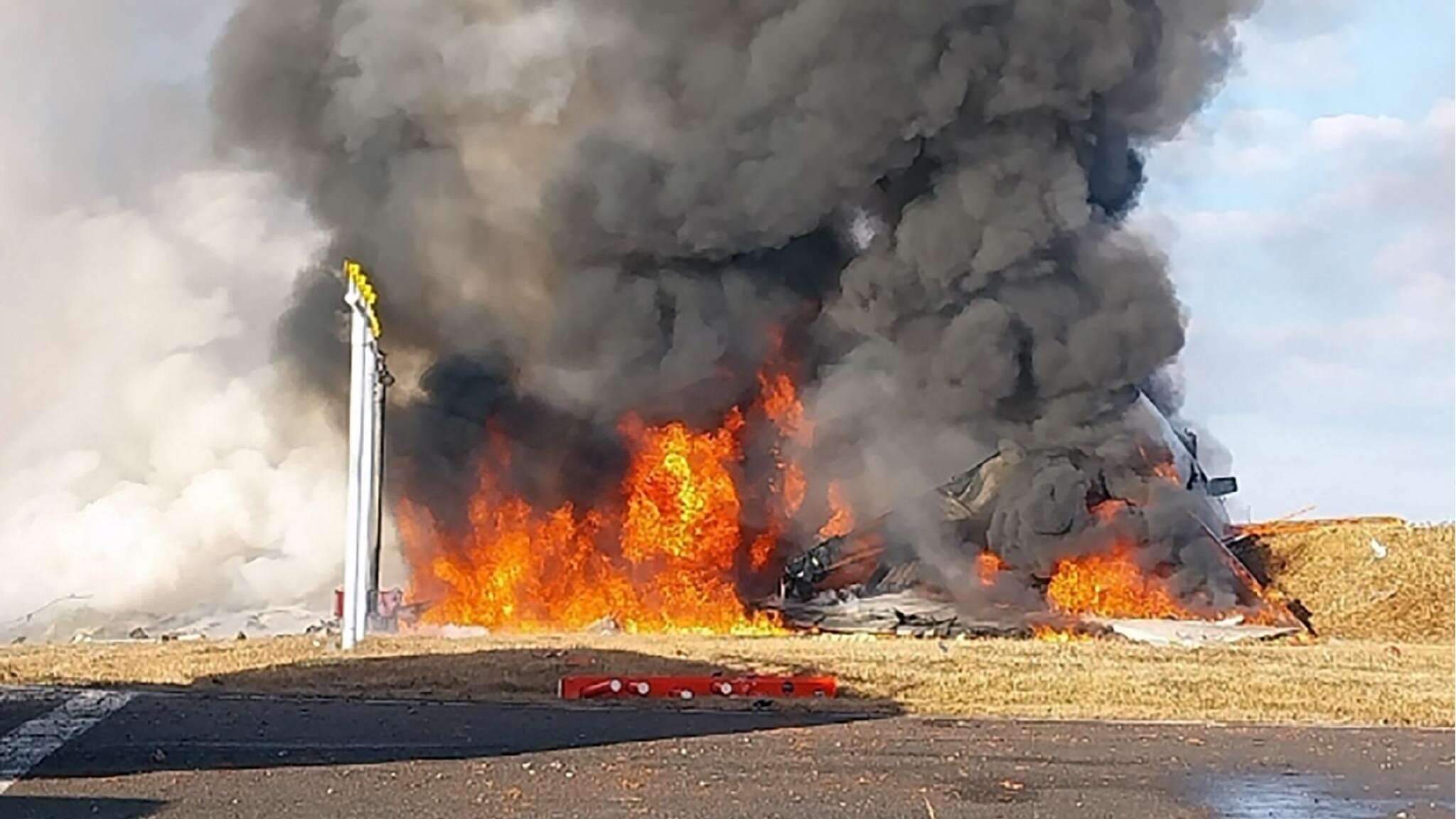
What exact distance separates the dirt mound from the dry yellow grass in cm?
443

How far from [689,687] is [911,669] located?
4231mm

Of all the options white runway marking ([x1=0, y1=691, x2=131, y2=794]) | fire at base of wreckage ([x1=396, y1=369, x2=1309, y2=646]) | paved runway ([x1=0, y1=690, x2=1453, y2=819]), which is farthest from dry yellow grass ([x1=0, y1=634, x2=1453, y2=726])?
fire at base of wreckage ([x1=396, y1=369, x2=1309, y2=646])

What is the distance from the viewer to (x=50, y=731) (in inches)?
620

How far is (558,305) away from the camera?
37.3 meters

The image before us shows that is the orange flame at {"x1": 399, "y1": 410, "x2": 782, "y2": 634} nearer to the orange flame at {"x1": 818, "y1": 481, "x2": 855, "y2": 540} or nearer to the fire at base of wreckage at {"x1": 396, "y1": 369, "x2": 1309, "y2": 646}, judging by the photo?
the fire at base of wreckage at {"x1": 396, "y1": 369, "x2": 1309, "y2": 646}

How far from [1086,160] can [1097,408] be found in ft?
19.8

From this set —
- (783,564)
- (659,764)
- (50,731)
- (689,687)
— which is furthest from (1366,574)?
(50,731)

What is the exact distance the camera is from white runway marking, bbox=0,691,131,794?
44.2 feet

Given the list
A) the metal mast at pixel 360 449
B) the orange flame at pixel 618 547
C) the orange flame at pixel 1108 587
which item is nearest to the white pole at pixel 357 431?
the metal mast at pixel 360 449

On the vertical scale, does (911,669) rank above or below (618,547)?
below

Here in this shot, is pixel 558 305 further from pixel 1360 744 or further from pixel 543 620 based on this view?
pixel 1360 744

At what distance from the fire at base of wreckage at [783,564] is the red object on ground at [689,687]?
1147 centimetres

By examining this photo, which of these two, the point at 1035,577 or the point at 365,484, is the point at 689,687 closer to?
the point at 365,484

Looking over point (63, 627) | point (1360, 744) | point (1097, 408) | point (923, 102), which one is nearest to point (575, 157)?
point (923, 102)
